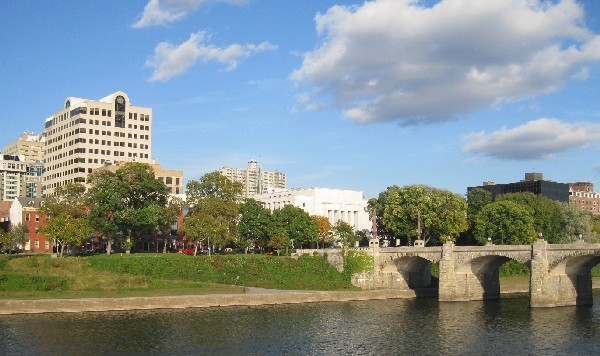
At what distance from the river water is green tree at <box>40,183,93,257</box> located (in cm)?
3326

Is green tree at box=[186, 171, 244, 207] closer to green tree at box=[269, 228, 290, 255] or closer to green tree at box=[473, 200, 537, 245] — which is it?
green tree at box=[269, 228, 290, 255]

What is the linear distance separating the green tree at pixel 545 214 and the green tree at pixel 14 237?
107 m

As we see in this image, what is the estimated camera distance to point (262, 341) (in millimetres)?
64750

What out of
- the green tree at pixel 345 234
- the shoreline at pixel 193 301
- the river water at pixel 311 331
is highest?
the green tree at pixel 345 234

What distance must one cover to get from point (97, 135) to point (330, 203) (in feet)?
235

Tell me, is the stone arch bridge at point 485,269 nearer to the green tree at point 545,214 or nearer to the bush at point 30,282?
the green tree at point 545,214

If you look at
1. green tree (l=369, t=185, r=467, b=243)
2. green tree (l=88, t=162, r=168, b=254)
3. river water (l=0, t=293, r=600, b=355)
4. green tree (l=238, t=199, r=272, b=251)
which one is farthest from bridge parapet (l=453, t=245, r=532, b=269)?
green tree (l=88, t=162, r=168, b=254)

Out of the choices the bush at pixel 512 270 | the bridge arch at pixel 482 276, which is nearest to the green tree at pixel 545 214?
the bush at pixel 512 270

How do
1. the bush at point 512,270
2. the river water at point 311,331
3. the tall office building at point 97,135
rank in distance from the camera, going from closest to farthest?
the river water at point 311,331 → the bush at point 512,270 → the tall office building at point 97,135

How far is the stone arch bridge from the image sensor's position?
292ft

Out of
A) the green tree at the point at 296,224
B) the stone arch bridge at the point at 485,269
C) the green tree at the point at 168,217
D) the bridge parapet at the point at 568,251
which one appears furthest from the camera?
the green tree at the point at 296,224

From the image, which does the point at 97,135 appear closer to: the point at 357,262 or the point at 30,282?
the point at 30,282

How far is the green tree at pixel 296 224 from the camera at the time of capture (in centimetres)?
13507

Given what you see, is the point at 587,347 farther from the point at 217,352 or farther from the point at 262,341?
the point at 217,352
